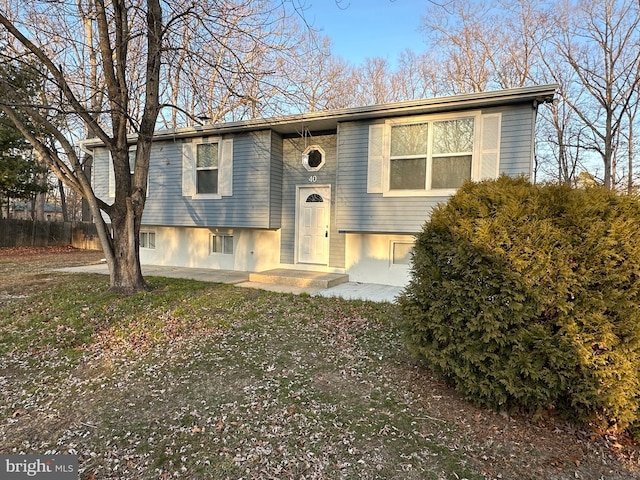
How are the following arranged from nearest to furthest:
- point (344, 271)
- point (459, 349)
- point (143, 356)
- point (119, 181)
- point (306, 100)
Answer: point (459, 349)
point (143, 356)
point (119, 181)
point (306, 100)
point (344, 271)

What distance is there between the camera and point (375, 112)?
23.2 ft

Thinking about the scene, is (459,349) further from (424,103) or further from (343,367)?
(424,103)

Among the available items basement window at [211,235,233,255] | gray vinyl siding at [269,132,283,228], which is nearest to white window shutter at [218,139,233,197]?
gray vinyl siding at [269,132,283,228]

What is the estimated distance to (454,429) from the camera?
2.52 metres

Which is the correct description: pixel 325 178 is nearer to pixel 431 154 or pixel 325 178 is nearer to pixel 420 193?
pixel 420 193

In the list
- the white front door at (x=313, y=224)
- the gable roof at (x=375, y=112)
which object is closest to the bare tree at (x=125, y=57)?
the gable roof at (x=375, y=112)

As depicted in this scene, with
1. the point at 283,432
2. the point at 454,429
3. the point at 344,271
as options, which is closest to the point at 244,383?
the point at 283,432

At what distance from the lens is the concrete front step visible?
742 centimetres

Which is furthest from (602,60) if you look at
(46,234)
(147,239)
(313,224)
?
(46,234)

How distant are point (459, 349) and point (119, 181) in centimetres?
587

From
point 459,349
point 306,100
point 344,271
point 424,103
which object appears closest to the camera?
point 459,349

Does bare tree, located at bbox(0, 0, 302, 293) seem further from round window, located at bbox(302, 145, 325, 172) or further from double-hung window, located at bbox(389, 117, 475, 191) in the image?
double-hung window, located at bbox(389, 117, 475, 191)

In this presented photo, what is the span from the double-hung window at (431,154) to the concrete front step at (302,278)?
7.37 feet

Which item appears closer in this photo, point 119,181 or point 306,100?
point 119,181
